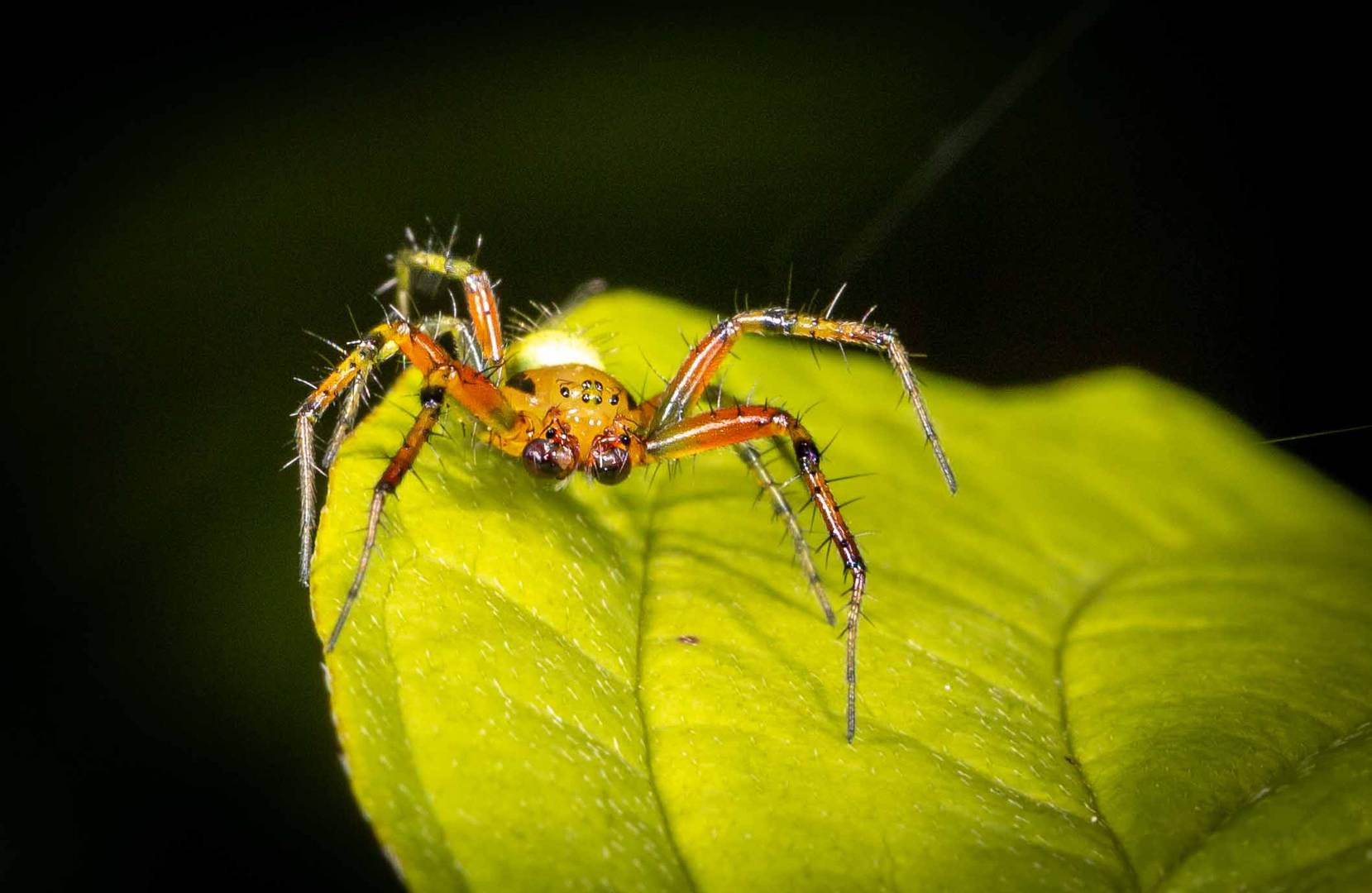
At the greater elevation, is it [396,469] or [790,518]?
[790,518]

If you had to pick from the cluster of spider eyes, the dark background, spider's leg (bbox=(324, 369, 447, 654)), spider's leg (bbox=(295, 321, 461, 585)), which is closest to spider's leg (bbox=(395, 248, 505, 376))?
the cluster of spider eyes

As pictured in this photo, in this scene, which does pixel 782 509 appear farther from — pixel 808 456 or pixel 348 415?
pixel 348 415

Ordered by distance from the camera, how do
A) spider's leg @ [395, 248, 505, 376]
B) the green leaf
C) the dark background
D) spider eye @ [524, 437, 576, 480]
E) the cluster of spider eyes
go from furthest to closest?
the dark background, spider's leg @ [395, 248, 505, 376], the cluster of spider eyes, spider eye @ [524, 437, 576, 480], the green leaf

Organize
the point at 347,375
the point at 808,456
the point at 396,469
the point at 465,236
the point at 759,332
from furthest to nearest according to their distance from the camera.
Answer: the point at 465,236
the point at 759,332
the point at 347,375
the point at 808,456
the point at 396,469

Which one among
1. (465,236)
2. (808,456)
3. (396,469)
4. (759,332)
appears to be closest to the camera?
(396,469)

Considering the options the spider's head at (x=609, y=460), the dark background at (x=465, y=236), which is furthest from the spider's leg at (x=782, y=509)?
the dark background at (x=465, y=236)

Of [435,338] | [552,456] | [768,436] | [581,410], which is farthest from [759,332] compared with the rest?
[435,338]

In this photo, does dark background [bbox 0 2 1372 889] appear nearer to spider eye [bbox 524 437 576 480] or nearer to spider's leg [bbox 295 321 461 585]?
spider eye [bbox 524 437 576 480]

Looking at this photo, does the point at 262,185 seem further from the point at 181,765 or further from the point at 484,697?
→ the point at 484,697
